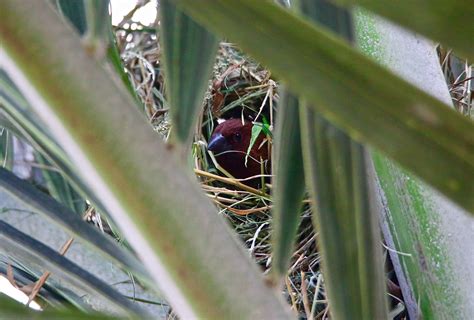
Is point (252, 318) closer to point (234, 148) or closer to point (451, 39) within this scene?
point (451, 39)

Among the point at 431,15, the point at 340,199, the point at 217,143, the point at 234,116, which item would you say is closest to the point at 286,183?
the point at 340,199

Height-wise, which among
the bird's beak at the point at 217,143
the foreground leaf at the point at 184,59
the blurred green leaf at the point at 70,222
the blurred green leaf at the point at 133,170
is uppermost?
the foreground leaf at the point at 184,59

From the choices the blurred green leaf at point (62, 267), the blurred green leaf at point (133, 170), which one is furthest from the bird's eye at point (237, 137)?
the blurred green leaf at point (133, 170)

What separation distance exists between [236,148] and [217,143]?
0.07 m

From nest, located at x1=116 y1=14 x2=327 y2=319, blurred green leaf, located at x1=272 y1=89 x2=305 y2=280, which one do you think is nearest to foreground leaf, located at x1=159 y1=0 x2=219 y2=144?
blurred green leaf, located at x1=272 y1=89 x2=305 y2=280

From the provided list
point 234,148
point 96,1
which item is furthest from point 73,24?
point 234,148

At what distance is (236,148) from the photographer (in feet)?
4.01

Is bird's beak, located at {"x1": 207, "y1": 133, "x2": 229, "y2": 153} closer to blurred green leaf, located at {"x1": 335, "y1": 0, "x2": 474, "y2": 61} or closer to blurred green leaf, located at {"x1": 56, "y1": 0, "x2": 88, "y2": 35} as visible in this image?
blurred green leaf, located at {"x1": 56, "y1": 0, "x2": 88, "y2": 35}

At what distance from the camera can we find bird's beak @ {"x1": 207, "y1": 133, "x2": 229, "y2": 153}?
3.81ft

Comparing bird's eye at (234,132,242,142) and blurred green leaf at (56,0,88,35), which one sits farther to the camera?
bird's eye at (234,132,242,142)

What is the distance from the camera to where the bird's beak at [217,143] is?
116 centimetres

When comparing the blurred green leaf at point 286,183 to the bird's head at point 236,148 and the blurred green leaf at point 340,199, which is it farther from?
the bird's head at point 236,148

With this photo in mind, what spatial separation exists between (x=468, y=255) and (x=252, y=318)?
235 millimetres

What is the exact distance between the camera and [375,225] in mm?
262
